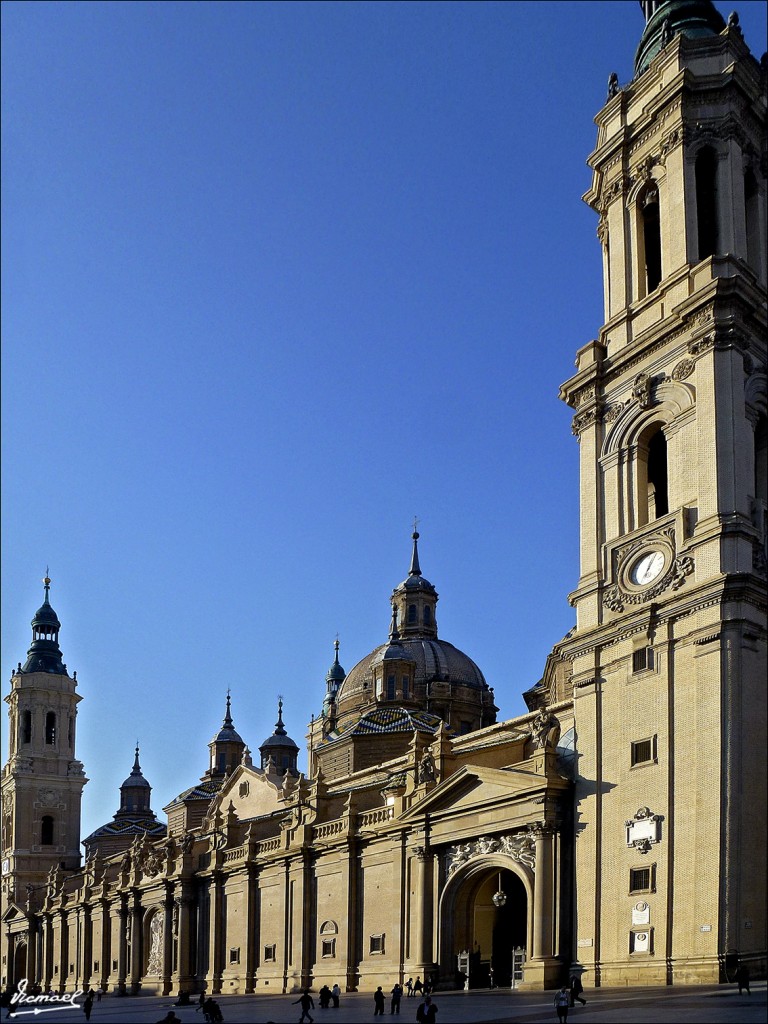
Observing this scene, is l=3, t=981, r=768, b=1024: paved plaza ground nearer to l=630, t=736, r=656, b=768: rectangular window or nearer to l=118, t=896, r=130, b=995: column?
l=630, t=736, r=656, b=768: rectangular window

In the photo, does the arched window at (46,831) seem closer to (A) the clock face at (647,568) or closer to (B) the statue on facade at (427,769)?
(B) the statue on facade at (427,769)

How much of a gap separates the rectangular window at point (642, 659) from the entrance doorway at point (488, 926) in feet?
29.0

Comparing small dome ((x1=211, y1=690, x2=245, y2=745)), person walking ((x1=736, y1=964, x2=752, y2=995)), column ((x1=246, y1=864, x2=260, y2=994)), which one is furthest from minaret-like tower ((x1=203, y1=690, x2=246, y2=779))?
person walking ((x1=736, y1=964, x2=752, y2=995))

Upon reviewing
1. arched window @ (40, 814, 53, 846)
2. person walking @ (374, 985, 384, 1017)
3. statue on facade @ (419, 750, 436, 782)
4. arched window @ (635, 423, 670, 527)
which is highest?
arched window @ (635, 423, 670, 527)

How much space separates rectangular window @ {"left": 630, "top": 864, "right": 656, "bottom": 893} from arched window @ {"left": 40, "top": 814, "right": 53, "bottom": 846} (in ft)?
270

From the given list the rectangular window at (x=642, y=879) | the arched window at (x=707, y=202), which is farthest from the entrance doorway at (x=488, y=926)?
the arched window at (x=707, y=202)

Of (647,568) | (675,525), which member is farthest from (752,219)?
(647,568)

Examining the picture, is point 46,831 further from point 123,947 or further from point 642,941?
point 642,941

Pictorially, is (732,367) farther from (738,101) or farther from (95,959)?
(95,959)

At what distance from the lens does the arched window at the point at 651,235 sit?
1763 inches

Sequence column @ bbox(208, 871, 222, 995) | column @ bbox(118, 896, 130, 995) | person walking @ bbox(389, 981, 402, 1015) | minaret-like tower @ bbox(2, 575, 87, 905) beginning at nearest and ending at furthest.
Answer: person walking @ bbox(389, 981, 402, 1015)
column @ bbox(208, 871, 222, 995)
column @ bbox(118, 896, 130, 995)
minaret-like tower @ bbox(2, 575, 87, 905)

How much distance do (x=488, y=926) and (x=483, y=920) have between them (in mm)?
353

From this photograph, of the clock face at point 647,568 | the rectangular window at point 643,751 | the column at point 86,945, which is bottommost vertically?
the column at point 86,945

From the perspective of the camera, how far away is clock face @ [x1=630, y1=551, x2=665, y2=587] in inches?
1565
